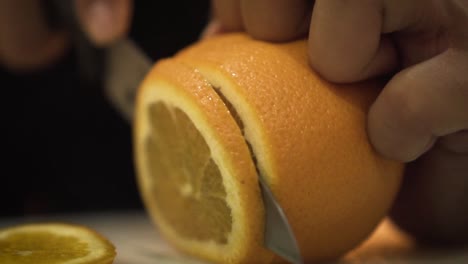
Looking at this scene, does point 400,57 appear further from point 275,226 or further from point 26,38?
point 26,38

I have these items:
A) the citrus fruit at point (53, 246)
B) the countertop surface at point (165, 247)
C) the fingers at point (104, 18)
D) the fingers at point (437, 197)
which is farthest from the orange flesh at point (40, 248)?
the fingers at point (437, 197)

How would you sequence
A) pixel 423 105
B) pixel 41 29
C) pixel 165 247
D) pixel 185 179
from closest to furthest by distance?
pixel 423 105 → pixel 185 179 → pixel 165 247 → pixel 41 29

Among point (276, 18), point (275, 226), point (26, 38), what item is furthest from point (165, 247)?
point (26, 38)

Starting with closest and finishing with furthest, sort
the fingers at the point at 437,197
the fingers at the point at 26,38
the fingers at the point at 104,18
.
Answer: the fingers at the point at 437,197
the fingers at the point at 104,18
the fingers at the point at 26,38

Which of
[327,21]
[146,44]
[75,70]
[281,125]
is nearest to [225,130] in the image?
[281,125]

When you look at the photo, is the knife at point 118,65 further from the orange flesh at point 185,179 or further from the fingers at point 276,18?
the fingers at point 276,18

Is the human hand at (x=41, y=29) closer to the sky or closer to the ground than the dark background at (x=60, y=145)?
closer to the sky

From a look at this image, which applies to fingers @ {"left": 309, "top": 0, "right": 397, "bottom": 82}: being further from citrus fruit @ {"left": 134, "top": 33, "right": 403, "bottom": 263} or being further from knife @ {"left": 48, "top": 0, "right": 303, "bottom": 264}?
knife @ {"left": 48, "top": 0, "right": 303, "bottom": 264}
